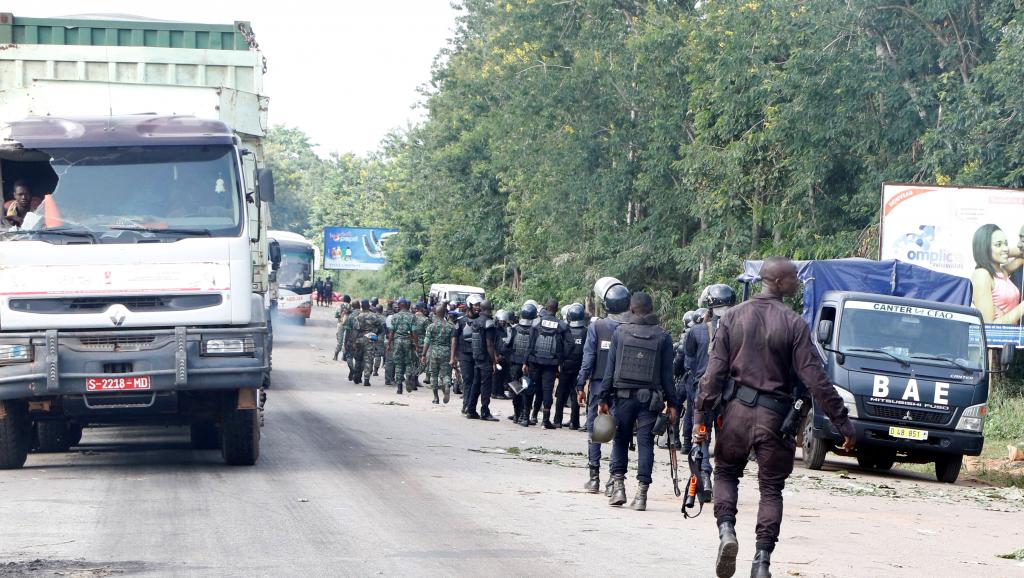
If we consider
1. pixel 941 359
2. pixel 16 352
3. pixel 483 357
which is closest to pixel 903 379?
pixel 941 359

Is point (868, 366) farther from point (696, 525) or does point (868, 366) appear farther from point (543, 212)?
point (543, 212)

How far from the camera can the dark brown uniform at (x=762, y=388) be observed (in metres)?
7.20

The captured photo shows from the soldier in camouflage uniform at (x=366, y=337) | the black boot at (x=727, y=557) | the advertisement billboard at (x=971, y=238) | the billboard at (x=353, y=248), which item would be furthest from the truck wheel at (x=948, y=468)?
the billboard at (x=353, y=248)

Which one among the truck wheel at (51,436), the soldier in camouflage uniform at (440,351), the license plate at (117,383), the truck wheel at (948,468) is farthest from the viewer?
the soldier in camouflage uniform at (440,351)

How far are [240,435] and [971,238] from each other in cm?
1427

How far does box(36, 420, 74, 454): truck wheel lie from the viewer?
45.8ft

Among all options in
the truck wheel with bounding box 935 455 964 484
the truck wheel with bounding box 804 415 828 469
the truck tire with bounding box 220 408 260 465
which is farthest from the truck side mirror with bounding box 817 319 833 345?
the truck tire with bounding box 220 408 260 465

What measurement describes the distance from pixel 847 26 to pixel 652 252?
12123mm

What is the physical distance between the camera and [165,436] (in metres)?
16.0

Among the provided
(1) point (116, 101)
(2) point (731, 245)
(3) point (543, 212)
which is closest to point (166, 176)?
(1) point (116, 101)

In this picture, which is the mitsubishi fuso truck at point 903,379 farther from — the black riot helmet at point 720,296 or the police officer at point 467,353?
the police officer at point 467,353

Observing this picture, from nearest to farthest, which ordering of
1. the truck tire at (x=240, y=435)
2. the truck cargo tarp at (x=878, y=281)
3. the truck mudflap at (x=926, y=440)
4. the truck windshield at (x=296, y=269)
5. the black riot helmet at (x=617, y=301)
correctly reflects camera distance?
1. the black riot helmet at (x=617, y=301)
2. the truck tire at (x=240, y=435)
3. the truck mudflap at (x=926, y=440)
4. the truck cargo tarp at (x=878, y=281)
5. the truck windshield at (x=296, y=269)

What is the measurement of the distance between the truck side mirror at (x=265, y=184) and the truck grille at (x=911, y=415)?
7.19m

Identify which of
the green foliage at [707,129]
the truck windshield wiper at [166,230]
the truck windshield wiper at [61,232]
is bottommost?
the truck windshield wiper at [61,232]
